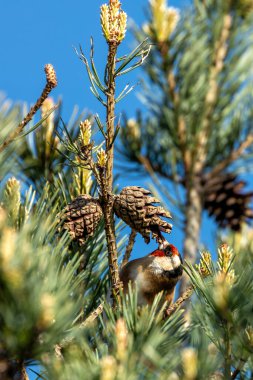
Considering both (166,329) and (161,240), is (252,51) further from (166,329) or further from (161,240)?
(166,329)

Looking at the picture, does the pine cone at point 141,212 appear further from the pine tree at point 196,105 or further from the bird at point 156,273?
the pine tree at point 196,105

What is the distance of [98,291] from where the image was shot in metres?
1.07

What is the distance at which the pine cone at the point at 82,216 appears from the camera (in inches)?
38.3

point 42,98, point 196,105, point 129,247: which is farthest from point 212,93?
point 42,98

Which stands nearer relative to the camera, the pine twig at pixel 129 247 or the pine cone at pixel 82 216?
the pine cone at pixel 82 216

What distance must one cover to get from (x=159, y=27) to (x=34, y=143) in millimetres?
Answer: 955

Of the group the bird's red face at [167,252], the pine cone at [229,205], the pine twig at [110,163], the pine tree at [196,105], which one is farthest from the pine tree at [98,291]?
the pine cone at [229,205]

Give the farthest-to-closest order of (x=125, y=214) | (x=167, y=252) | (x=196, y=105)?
(x=196, y=105) < (x=167, y=252) < (x=125, y=214)

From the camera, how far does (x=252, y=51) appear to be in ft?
7.95

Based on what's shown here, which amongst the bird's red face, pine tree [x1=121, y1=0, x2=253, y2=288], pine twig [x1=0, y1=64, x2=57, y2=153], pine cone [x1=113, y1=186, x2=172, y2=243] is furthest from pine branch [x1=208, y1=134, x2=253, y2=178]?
pine twig [x1=0, y1=64, x2=57, y2=153]

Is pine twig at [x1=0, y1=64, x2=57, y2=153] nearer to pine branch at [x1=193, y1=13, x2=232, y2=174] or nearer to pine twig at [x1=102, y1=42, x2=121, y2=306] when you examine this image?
pine twig at [x1=102, y1=42, x2=121, y2=306]

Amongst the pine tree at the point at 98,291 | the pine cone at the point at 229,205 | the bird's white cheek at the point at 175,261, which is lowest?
the pine tree at the point at 98,291

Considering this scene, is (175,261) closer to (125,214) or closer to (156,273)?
(156,273)

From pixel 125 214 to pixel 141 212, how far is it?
2 centimetres
